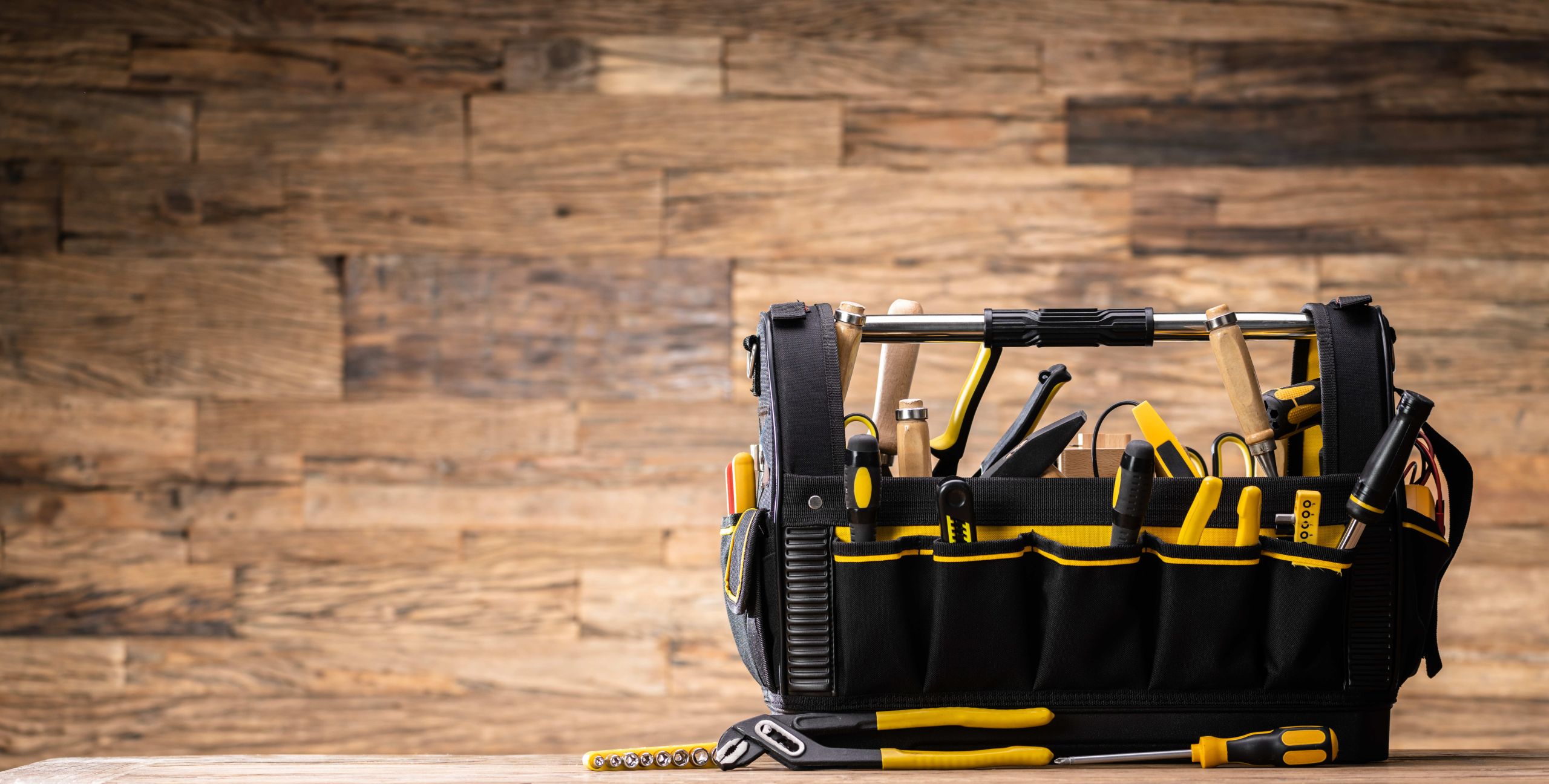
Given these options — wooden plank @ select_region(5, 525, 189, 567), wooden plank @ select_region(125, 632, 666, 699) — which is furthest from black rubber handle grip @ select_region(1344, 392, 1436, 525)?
wooden plank @ select_region(5, 525, 189, 567)

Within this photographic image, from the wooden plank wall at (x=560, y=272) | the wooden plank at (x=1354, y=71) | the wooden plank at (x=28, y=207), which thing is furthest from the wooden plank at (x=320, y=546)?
the wooden plank at (x=1354, y=71)

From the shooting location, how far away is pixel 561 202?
5.49 feet

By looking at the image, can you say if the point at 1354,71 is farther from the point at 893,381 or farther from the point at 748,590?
the point at 748,590

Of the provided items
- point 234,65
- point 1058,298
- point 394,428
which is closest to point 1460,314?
point 1058,298

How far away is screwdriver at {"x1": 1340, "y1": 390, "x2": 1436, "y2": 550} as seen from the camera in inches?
28.8

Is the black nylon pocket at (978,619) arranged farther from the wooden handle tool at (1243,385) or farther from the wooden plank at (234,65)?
the wooden plank at (234,65)

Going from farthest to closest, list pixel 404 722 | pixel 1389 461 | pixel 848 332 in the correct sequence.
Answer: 1. pixel 404 722
2. pixel 848 332
3. pixel 1389 461

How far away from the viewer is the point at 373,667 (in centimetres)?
164

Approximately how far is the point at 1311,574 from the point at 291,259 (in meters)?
1.54

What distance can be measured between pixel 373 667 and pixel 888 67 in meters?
1.29

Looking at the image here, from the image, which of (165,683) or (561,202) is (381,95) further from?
(165,683)

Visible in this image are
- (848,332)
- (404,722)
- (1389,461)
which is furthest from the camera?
(404,722)

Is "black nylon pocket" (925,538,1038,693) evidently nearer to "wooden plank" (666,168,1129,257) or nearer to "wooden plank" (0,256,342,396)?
"wooden plank" (666,168,1129,257)

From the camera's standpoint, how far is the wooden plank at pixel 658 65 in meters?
1.68
